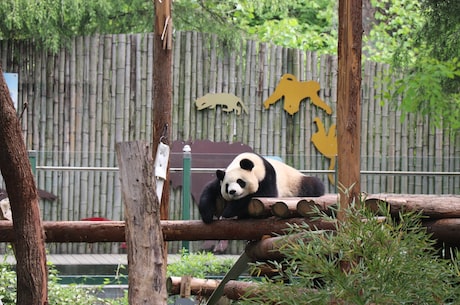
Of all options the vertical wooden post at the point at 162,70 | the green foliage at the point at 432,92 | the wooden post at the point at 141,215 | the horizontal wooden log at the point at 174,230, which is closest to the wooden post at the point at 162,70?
the vertical wooden post at the point at 162,70

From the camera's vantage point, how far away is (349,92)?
4945mm

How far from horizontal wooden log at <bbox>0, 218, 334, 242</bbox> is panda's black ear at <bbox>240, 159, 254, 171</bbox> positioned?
70cm

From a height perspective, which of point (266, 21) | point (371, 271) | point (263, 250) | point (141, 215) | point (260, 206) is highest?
point (266, 21)

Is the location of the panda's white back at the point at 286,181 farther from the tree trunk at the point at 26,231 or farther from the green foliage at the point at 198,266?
the tree trunk at the point at 26,231

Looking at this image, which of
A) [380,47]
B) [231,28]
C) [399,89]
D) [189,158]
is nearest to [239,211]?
[189,158]

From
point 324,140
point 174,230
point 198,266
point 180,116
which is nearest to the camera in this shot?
point 174,230

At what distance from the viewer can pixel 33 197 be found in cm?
455

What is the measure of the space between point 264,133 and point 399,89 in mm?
1935

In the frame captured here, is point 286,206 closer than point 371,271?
No

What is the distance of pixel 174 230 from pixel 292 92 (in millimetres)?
6387

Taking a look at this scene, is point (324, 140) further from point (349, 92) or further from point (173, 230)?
point (349, 92)

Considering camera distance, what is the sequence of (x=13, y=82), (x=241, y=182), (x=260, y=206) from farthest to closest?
(x=13, y=82), (x=241, y=182), (x=260, y=206)

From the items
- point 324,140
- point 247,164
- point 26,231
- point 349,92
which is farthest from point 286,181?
point 324,140

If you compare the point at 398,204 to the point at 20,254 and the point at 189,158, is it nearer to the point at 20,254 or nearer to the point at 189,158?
the point at 20,254
